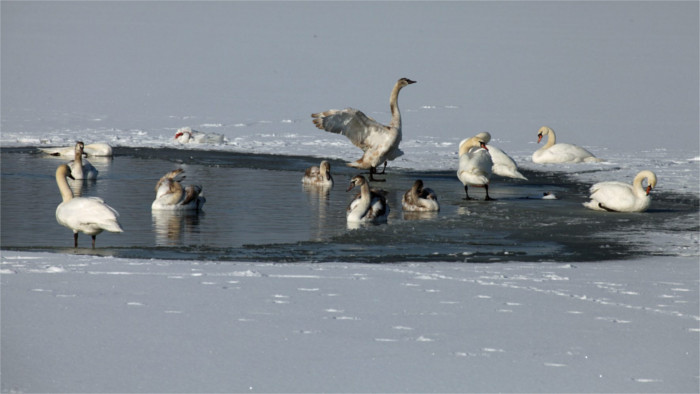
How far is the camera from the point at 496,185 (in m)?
16.0

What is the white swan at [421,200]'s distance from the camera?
42.1 feet

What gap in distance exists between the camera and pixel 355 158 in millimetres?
19875

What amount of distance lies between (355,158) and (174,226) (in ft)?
28.0

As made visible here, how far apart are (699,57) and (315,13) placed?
22.8 metres

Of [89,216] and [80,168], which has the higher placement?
[80,168]

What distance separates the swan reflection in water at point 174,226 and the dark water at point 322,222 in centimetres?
1

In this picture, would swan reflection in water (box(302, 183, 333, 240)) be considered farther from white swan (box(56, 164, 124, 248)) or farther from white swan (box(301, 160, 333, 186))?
white swan (box(56, 164, 124, 248))

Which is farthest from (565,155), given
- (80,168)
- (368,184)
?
(80,168)

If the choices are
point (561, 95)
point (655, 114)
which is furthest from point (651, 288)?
point (561, 95)

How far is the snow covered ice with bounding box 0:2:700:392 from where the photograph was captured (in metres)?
5.52

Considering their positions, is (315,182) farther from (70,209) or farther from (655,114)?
(655,114)

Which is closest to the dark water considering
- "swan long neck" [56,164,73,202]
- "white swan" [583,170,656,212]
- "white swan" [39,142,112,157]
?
"white swan" [583,170,656,212]

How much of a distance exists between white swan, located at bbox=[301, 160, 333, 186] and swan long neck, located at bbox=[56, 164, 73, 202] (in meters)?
4.72

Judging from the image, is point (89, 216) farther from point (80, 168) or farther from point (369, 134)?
point (369, 134)
